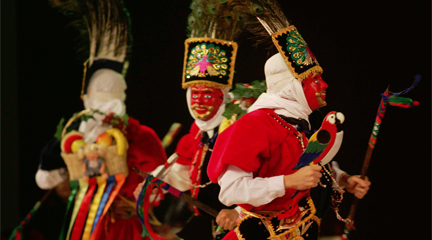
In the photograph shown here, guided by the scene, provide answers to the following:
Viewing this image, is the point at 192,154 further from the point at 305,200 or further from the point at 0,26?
the point at 0,26

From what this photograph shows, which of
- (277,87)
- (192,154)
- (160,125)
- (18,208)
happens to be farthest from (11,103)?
(277,87)

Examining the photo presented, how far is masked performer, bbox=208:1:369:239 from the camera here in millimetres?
1911

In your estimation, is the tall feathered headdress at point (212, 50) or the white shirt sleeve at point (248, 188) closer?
the white shirt sleeve at point (248, 188)

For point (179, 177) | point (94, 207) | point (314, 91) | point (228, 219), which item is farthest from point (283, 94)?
point (94, 207)

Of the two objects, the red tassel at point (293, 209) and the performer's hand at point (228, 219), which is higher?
the red tassel at point (293, 209)

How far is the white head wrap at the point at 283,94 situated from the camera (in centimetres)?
209

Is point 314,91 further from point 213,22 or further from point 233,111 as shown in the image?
point 213,22

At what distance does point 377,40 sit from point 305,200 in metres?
1.24

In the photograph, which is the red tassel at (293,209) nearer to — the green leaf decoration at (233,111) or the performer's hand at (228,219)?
the performer's hand at (228,219)

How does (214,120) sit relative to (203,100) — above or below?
below

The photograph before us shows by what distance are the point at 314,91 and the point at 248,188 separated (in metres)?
0.53

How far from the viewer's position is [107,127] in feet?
11.8

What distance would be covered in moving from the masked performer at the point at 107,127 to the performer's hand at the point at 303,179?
71.3 inches

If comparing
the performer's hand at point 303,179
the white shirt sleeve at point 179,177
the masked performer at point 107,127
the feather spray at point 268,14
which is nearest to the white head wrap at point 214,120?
the white shirt sleeve at point 179,177
